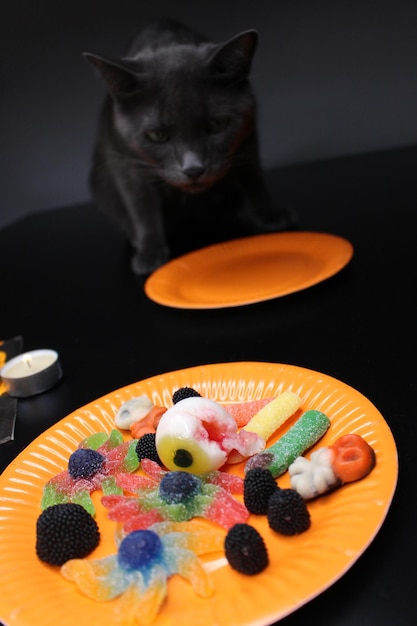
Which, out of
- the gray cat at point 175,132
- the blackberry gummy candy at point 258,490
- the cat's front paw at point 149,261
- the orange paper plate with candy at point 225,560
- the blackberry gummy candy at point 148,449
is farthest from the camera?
the cat's front paw at point 149,261

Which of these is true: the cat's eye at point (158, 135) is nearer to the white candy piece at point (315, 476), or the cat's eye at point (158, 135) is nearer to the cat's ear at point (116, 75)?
the cat's ear at point (116, 75)

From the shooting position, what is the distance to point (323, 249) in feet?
3.98

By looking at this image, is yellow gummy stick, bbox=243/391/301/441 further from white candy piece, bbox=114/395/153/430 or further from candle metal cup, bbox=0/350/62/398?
candle metal cup, bbox=0/350/62/398

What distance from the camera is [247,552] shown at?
0.51 metres

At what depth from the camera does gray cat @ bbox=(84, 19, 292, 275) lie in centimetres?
121

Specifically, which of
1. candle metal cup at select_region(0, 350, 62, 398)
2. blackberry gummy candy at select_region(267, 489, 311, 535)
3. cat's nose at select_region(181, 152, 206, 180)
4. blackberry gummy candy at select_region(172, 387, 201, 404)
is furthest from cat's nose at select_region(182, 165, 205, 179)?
blackberry gummy candy at select_region(267, 489, 311, 535)

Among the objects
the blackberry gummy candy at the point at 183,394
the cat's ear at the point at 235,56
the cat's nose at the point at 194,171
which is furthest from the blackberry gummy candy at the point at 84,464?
the cat's ear at the point at 235,56

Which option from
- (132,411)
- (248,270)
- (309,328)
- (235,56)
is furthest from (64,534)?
(235,56)

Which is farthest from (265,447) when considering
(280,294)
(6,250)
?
(6,250)

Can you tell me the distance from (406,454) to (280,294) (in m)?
0.45

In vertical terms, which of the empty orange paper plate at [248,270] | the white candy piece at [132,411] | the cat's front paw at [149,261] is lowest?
the cat's front paw at [149,261]

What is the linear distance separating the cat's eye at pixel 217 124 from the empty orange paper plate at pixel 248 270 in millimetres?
249

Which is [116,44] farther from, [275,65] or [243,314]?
[243,314]

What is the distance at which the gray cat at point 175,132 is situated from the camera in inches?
47.5
